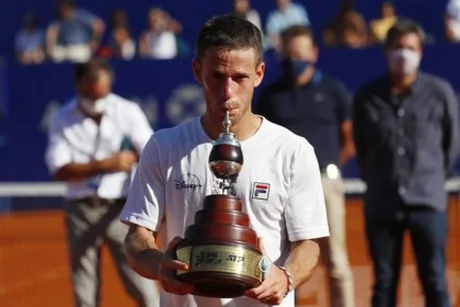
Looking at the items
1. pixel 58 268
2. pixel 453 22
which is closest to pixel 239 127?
pixel 58 268

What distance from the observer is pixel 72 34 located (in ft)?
74.9

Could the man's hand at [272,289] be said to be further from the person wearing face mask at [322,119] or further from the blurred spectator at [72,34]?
the blurred spectator at [72,34]

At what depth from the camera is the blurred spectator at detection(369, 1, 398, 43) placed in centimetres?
2106

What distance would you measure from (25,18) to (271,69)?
23.8 ft

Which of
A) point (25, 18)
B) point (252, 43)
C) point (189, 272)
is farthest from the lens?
point (25, 18)

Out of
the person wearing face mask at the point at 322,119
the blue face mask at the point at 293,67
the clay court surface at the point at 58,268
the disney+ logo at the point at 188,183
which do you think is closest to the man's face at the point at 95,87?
the person wearing face mask at the point at 322,119

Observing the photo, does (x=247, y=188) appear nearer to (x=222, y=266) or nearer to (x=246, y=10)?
(x=222, y=266)

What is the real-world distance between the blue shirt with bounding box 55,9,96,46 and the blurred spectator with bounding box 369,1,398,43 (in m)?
4.90

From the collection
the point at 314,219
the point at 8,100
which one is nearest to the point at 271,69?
the point at 8,100

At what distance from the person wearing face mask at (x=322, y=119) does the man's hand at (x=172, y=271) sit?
619 cm

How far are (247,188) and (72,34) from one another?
18.1 metres

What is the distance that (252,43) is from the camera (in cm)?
495

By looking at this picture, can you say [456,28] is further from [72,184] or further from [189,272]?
[189,272]

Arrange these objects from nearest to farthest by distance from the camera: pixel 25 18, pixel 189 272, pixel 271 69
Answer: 1. pixel 189 272
2. pixel 271 69
3. pixel 25 18
